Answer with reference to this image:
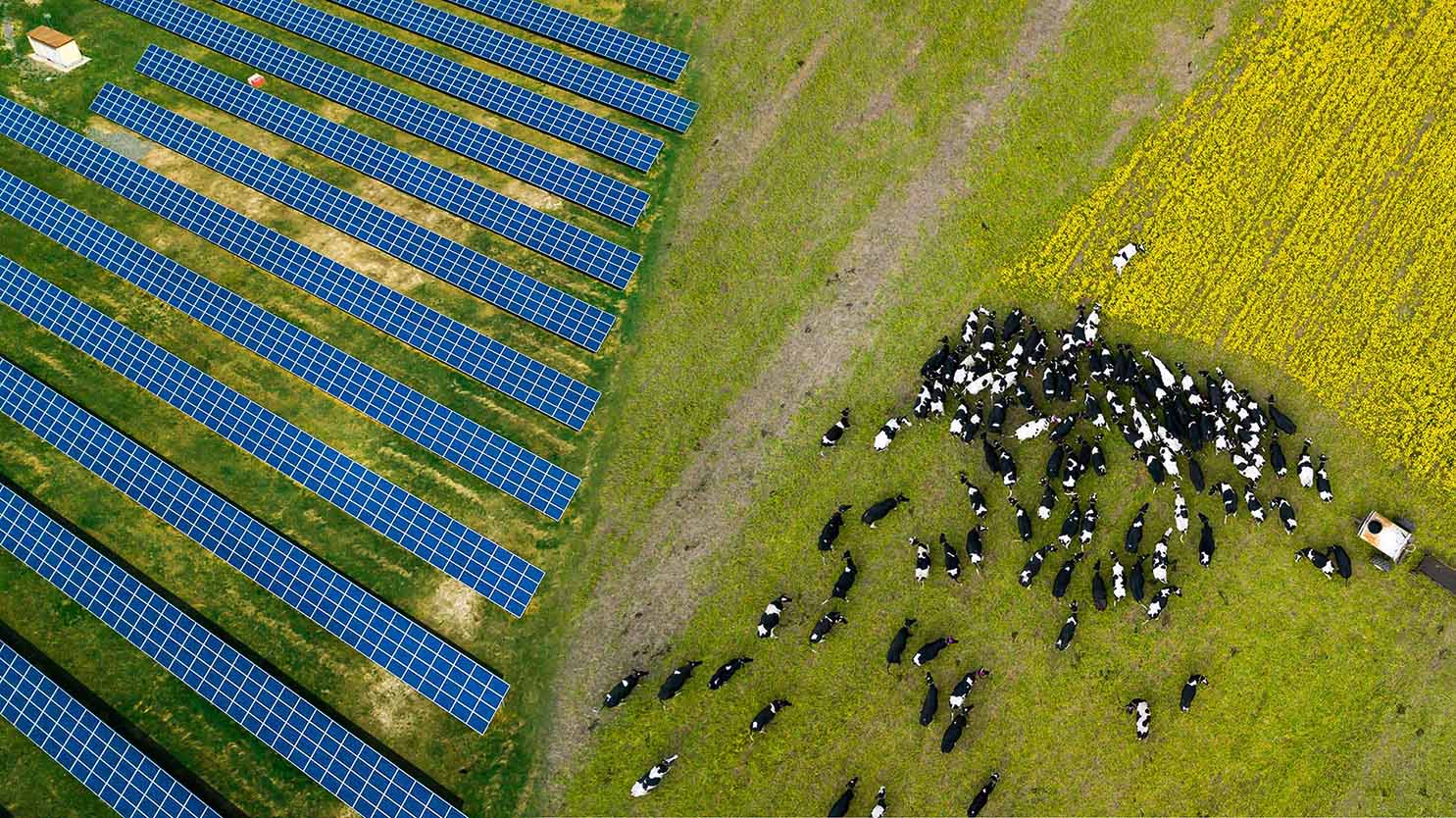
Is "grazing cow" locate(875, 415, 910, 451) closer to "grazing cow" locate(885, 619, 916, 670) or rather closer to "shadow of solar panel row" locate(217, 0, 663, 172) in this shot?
"grazing cow" locate(885, 619, 916, 670)

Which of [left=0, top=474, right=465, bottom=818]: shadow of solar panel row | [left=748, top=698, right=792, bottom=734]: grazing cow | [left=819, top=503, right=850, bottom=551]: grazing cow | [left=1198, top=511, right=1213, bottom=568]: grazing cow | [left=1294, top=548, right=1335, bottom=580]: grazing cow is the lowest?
[left=0, top=474, right=465, bottom=818]: shadow of solar panel row

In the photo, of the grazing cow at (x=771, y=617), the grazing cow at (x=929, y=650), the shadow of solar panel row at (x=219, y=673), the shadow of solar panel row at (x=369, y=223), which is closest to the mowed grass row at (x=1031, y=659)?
the grazing cow at (x=771, y=617)

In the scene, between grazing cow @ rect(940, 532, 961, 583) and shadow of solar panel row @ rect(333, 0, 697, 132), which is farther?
shadow of solar panel row @ rect(333, 0, 697, 132)

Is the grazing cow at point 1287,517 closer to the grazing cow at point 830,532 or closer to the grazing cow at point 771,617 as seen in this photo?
the grazing cow at point 830,532

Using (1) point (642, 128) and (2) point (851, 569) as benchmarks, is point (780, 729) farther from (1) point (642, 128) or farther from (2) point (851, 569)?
(1) point (642, 128)

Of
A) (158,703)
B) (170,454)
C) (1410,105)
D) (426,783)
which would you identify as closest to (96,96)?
(170,454)

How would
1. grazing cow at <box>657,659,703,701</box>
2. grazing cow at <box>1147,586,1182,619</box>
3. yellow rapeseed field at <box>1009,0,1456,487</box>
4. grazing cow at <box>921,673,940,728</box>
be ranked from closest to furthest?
grazing cow at <box>921,673,940,728</box>, grazing cow at <box>657,659,703,701</box>, grazing cow at <box>1147,586,1182,619</box>, yellow rapeseed field at <box>1009,0,1456,487</box>

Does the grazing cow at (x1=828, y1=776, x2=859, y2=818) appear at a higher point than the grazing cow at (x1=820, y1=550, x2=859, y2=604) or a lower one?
lower

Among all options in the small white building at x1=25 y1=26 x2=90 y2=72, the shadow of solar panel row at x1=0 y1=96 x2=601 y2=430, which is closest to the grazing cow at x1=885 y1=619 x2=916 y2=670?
the shadow of solar panel row at x1=0 y1=96 x2=601 y2=430
